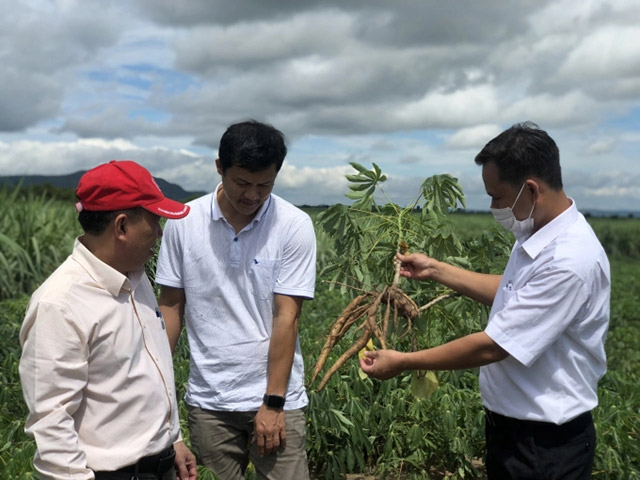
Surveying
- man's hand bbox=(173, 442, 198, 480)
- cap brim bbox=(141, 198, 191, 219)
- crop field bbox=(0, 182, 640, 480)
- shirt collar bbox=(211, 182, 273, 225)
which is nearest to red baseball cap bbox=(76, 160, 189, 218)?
cap brim bbox=(141, 198, 191, 219)

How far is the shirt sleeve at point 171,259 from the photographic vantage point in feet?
7.88

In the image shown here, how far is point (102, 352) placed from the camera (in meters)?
1.72

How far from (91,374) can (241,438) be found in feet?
2.84

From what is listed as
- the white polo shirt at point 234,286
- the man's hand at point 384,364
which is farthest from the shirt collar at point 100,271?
the man's hand at point 384,364

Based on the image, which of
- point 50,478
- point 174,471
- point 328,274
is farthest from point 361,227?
point 50,478

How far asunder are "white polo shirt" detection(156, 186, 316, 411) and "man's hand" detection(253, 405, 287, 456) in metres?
0.06

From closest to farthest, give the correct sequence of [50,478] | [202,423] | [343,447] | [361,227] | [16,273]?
[50,478], [202,423], [361,227], [343,447], [16,273]

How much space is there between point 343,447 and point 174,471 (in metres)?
1.78

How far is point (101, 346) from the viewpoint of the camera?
5.63 ft

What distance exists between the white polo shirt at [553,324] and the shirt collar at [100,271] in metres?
1.02

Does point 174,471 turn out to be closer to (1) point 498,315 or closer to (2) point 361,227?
(1) point 498,315

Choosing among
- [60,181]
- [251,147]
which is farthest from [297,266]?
[60,181]

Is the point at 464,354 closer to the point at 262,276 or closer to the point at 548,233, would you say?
the point at 548,233

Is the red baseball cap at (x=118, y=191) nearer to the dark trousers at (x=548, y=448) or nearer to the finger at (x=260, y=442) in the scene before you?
the finger at (x=260, y=442)
